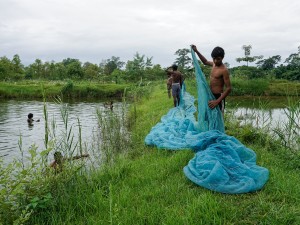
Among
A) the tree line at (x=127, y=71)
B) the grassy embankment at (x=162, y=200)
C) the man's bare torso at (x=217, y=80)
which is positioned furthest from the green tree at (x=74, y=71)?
the grassy embankment at (x=162, y=200)

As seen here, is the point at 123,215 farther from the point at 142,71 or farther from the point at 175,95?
the point at 142,71

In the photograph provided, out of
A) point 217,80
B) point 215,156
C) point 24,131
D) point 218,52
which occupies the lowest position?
point 24,131

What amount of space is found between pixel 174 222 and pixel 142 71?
33528 mm

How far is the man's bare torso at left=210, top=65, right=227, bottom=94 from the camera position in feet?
16.6

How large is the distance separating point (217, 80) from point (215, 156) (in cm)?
178

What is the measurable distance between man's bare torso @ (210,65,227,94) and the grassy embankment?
5.09ft

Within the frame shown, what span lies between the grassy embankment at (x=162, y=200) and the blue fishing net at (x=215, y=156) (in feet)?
0.38

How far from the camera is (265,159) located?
15.0ft

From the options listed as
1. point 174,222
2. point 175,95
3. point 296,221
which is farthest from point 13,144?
point 296,221

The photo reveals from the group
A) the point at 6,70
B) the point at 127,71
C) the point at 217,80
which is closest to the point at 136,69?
the point at 127,71

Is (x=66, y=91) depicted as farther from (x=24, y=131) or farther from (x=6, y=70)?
(x=24, y=131)

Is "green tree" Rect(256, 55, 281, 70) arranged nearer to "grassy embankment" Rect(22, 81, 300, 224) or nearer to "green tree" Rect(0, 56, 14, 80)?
"green tree" Rect(0, 56, 14, 80)

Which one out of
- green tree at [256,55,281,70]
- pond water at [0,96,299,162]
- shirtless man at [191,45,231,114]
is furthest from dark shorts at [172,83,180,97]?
green tree at [256,55,281,70]

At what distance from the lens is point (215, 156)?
12.8 ft
